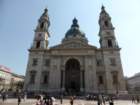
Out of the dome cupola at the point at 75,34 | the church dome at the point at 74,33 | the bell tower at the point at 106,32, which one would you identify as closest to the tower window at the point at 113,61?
the bell tower at the point at 106,32

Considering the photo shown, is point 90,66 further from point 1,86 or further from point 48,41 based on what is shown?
point 1,86

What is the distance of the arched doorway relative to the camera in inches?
1388

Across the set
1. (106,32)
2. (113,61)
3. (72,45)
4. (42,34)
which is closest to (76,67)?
(72,45)

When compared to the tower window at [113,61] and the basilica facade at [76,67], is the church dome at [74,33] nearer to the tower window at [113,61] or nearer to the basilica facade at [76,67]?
the basilica facade at [76,67]

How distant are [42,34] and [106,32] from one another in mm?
17451

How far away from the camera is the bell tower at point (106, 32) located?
35.3 metres

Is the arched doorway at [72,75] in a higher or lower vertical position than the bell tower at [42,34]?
lower

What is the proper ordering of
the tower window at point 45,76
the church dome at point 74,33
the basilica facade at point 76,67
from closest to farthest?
the basilica facade at point 76,67 < the tower window at point 45,76 < the church dome at point 74,33

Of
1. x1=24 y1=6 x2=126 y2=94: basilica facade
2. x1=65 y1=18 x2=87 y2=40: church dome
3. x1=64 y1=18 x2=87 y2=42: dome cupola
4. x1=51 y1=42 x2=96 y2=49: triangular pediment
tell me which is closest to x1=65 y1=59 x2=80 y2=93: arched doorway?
x1=24 y1=6 x2=126 y2=94: basilica facade

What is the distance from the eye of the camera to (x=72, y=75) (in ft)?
119

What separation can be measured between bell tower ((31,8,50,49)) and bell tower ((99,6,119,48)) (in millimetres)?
15439

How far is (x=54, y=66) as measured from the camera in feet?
109

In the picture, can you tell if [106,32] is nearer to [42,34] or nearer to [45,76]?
[42,34]

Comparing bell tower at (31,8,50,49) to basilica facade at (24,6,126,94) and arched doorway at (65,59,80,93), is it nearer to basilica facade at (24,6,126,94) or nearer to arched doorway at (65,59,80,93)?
basilica facade at (24,6,126,94)
